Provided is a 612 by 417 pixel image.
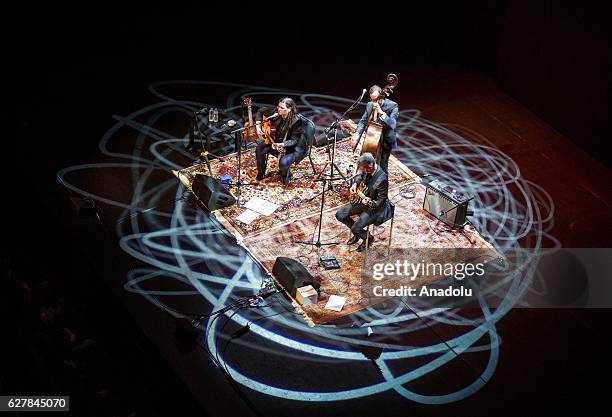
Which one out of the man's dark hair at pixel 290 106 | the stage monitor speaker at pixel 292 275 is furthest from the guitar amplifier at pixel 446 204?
the stage monitor speaker at pixel 292 275

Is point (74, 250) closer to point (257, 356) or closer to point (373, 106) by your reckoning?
point (257, 356)

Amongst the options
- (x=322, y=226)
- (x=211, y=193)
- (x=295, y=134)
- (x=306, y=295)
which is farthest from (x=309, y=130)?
(x=306, y=295)

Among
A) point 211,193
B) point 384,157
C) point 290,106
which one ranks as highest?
point 290,106

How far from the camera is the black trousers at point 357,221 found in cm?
851

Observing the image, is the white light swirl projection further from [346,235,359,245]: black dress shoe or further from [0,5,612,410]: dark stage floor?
[346,235,359,245]: black dress shoe

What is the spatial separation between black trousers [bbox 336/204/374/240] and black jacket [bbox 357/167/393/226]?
69 mm

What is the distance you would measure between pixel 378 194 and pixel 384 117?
1319 millimetres

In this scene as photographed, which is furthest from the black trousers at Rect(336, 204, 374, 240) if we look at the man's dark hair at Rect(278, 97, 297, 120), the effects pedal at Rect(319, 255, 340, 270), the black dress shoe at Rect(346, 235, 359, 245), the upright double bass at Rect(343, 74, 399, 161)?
the man's dark hair at Rect(278, 97, 297, 120)

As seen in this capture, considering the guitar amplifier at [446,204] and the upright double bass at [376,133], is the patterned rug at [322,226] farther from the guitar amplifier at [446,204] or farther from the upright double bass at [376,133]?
the upright double bass at [376,133]

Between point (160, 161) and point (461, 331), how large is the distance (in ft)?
13.8

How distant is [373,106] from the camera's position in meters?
9.40

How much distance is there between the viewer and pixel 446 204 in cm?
900

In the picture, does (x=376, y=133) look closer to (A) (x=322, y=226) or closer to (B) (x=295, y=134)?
(B) (x=295, y=134)

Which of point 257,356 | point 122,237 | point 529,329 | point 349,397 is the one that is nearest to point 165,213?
point 122,237
